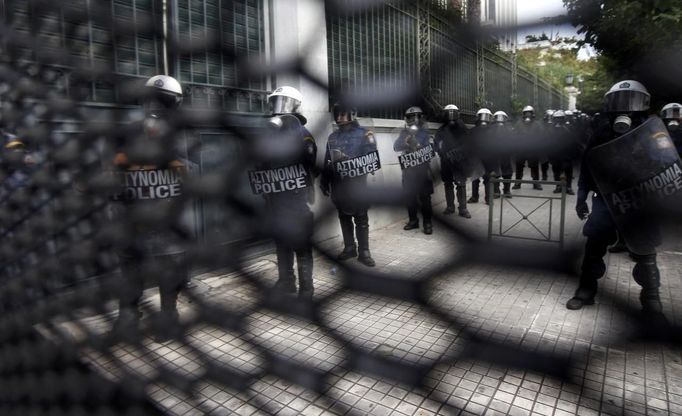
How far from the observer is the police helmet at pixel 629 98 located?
0.31 m

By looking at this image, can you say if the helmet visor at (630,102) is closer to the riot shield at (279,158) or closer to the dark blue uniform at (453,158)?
the dark blue uniform at (453,158)

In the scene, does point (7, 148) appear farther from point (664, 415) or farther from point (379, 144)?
point (664, 415)

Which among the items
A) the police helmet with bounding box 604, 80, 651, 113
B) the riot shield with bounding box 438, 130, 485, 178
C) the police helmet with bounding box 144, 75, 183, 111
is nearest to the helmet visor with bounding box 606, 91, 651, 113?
the police helmet with bounding box 604, 80, 651, 113

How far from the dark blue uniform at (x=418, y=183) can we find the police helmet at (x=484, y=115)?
0.06 meters

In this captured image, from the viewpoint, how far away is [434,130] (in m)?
0.42

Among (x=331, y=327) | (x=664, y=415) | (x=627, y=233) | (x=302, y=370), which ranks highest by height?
(x=627, y=233)

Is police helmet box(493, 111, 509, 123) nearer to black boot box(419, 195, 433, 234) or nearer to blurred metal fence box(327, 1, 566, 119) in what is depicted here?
blurred metal fence box(327, 1, 566, 119)

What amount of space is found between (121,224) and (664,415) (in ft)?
5.24

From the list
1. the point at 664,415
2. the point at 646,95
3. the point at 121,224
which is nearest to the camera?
the point at 646,95

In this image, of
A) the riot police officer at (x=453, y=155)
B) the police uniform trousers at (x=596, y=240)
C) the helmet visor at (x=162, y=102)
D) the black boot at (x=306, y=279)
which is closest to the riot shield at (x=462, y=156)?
the riot police officer at (x=453, y=155)

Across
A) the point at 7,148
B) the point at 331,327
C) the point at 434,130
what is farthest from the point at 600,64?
the point at 7,148

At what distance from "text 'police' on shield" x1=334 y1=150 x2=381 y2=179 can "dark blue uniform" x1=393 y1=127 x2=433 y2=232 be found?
0.05 metres

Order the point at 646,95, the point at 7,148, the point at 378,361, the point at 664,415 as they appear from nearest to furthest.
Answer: the point at 646,95
the point at 378,361
the point at 7,148
the point at 664,415

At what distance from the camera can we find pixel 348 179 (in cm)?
53
